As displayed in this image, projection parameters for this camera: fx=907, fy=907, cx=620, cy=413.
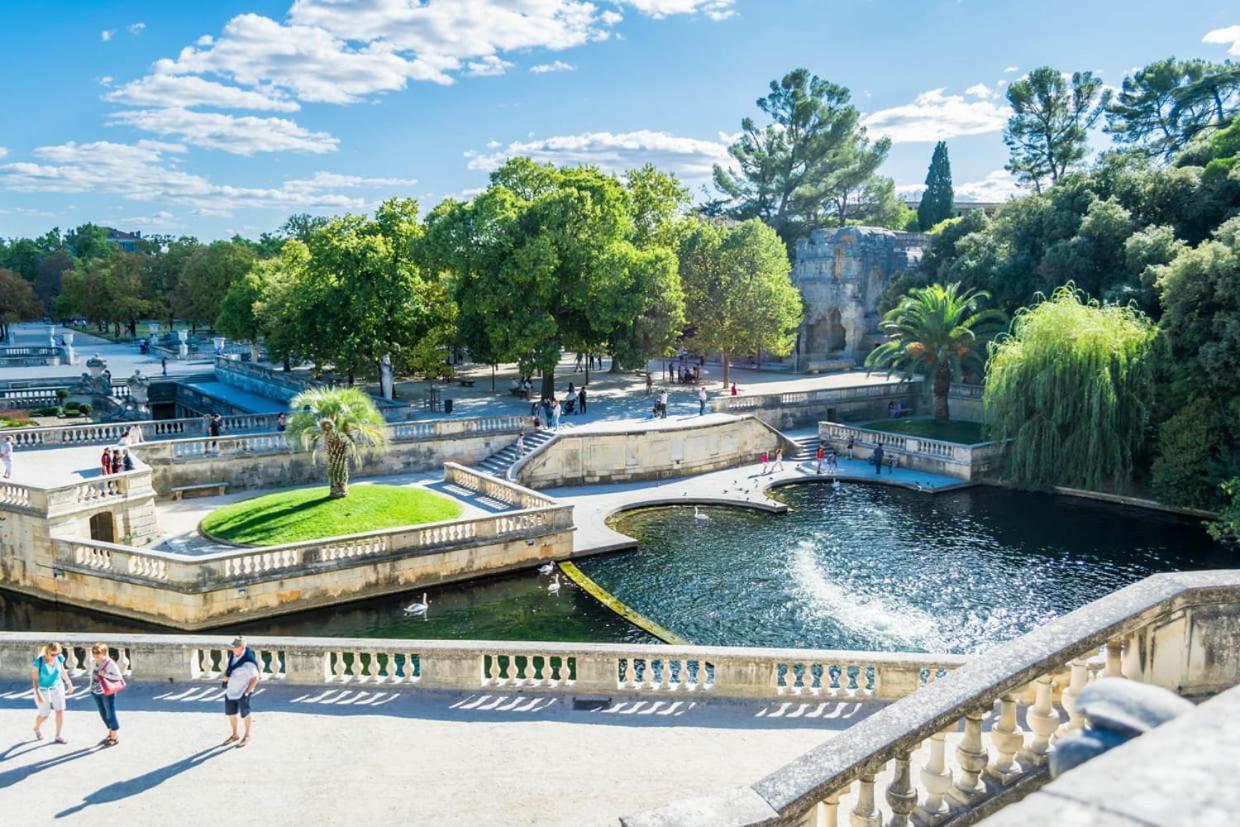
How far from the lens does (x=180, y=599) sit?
21719 millimetres

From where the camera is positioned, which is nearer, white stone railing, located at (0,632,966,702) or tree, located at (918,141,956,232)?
white stone railing, located at (0,632,966,702)

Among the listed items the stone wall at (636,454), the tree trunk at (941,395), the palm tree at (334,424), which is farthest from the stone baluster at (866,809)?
the tree trunk at (941,395)

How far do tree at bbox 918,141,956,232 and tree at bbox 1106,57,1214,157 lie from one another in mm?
13666

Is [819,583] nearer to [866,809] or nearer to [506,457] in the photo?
[506,457]

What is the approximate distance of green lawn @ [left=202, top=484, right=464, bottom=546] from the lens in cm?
2475

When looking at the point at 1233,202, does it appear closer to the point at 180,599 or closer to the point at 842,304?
the point at 842,304

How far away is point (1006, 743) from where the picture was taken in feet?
20.8

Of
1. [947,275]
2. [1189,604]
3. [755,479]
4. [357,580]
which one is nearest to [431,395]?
[755,479]

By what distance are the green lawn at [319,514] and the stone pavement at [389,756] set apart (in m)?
10.8

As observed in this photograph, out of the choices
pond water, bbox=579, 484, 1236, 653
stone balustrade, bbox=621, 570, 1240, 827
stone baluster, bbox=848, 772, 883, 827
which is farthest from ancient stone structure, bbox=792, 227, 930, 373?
stone baluster, bbox=848, 772, 883, 827

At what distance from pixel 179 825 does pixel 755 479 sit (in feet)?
91.2

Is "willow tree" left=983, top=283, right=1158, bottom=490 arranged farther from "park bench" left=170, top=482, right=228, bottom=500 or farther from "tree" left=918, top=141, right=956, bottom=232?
"tree" left=918, top=141, right=956, bottom=232

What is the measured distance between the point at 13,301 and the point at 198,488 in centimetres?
7011

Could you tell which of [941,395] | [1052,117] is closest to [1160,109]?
[1052,117]
